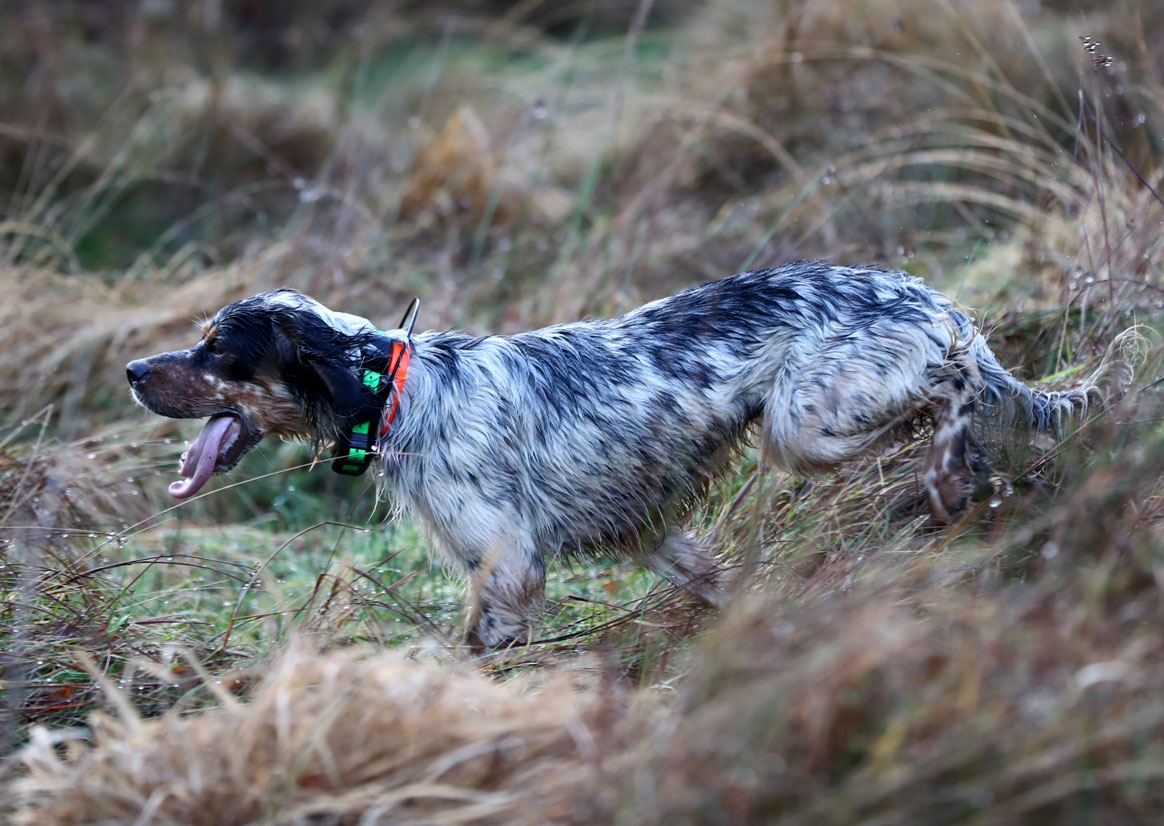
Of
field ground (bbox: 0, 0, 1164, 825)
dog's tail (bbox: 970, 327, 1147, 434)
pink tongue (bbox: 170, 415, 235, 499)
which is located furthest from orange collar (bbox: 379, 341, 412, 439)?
dog's tail (bbox: 970, 327, 1147, 434)

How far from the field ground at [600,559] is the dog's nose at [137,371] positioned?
20.4 inches

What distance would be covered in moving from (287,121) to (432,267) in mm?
2561

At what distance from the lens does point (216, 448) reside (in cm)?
364

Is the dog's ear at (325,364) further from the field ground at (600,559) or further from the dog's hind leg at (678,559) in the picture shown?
the dog's hind leg at (678,559)

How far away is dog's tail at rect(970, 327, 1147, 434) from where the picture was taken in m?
3.46

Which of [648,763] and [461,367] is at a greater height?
[461,367]

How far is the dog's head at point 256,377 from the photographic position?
356 centimetres

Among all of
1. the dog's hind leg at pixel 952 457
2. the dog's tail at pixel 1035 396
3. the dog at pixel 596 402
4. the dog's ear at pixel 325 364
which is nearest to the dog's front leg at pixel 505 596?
the dog at pixel 596 402

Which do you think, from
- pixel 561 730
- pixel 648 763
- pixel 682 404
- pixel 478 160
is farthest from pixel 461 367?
pixel 478 160

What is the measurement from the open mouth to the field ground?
0.29 meters

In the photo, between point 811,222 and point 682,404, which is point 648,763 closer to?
point 682,404

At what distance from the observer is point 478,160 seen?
7391 mm

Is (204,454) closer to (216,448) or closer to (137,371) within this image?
(216,448)

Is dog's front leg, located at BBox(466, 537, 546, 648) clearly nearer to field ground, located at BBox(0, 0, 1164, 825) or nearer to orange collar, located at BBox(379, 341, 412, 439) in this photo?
field ground, located at BBox(0, 0, 1164, 825)
